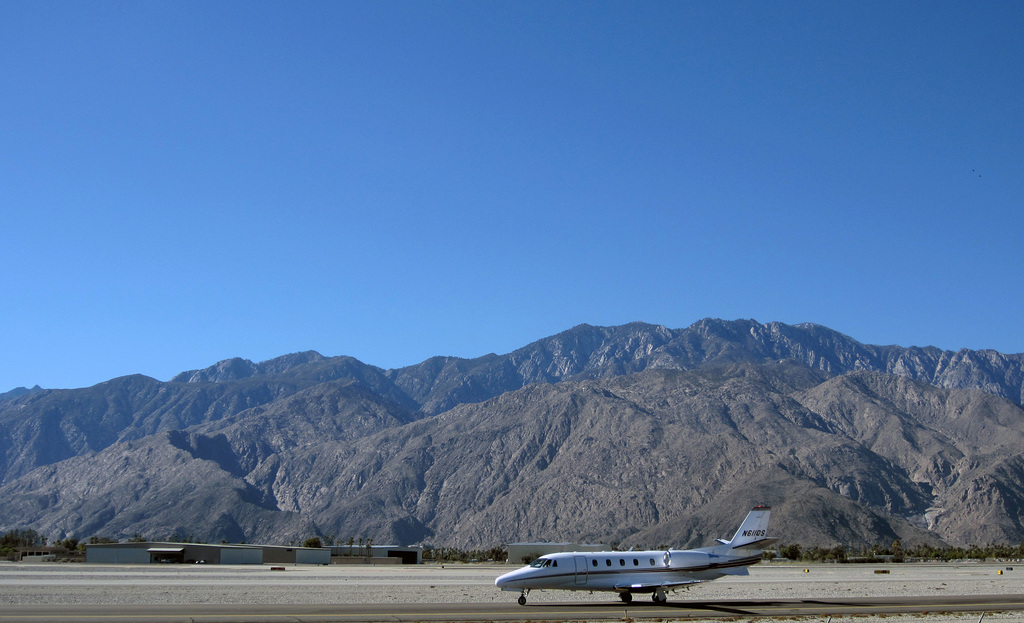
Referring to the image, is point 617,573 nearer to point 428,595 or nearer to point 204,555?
point 428,595

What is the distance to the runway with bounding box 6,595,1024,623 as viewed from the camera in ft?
105

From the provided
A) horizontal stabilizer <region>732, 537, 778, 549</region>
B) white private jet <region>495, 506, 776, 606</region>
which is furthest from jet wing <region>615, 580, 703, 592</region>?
horizontal stabilizer <region>732, 537, 778, 549</region>

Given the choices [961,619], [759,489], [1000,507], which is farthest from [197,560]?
[1000,507]

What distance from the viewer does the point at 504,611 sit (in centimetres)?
3512

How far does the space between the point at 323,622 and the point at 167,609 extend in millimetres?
8455

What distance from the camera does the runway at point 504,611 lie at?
32.0 metres

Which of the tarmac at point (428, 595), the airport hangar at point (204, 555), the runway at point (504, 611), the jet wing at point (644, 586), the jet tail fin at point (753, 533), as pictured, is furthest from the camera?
the airport hangar at point (204, 555)

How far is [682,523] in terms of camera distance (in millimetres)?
173250

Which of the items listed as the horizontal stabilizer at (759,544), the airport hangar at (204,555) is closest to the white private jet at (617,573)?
the horizontal stabilizer at (759,544)

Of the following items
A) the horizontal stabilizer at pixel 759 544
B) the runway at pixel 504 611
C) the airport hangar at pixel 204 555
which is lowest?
the airport hangar at pixel 204 555

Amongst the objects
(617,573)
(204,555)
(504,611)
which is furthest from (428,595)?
(204,555)

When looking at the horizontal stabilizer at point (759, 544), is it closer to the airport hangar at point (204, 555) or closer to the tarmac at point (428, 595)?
the tarmac at point (428, 595)

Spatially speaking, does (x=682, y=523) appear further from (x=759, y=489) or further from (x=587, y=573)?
(x=587, y=573)

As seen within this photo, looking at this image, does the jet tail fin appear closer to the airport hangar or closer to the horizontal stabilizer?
the horizontal stabilizer
